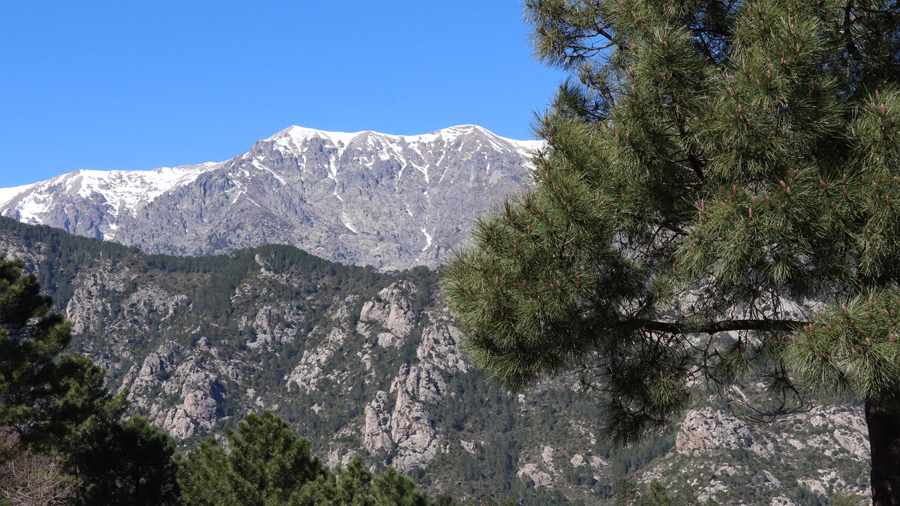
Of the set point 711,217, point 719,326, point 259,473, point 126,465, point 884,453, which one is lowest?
point 126,465

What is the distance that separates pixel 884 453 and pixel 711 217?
273 cm

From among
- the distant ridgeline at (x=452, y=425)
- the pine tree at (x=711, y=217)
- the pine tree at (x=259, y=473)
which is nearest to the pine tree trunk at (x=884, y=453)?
the pine tree at (x=711, y=217)

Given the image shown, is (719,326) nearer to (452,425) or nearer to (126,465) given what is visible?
(126,465)

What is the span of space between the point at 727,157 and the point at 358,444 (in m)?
161

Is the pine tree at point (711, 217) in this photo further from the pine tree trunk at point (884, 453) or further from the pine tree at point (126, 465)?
the pine tree at point (126, 465)

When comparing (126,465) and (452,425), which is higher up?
(452,425)

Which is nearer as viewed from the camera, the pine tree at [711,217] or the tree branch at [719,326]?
the pine tree at [711,217]

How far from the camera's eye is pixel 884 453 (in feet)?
19.1

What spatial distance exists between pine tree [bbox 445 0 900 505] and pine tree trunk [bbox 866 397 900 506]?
2 cm

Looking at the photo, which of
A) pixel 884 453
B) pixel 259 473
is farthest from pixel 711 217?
pixel 259 473

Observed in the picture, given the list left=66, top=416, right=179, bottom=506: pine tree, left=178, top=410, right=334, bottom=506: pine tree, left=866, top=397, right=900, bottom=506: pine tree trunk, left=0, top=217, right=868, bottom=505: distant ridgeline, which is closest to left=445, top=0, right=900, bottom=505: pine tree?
left=866, top=397, right=900, bottom=506: pine tree trunk

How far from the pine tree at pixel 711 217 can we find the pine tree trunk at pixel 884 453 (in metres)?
0.02

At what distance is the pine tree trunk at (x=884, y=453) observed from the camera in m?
5.69

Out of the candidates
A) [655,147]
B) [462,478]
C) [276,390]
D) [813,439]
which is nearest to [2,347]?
[655,147]
